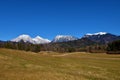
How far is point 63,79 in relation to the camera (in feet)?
93.4

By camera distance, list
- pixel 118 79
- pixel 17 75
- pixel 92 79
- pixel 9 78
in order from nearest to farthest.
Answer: pixel 9 78 → pixel 17 75 → pixel 92 79 → pixel 118 79

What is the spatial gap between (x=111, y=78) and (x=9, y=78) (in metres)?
14.7

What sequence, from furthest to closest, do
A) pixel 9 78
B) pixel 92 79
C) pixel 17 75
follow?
pixel 92 79 → pixel 17 75 → pixel 9 78

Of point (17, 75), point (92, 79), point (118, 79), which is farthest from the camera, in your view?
point (118, 79)

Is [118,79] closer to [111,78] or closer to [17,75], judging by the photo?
[111,78]

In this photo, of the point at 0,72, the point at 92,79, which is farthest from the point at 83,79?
the point at 0,72

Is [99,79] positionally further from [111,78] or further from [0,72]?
[0,72]

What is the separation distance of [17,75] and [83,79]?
8088 millimetres

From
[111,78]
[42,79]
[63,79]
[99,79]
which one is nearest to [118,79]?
[111,78]

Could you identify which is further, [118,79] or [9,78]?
[118,79]

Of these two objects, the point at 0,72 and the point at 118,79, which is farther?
the point at 118,79

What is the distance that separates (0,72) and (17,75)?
9.15 ft

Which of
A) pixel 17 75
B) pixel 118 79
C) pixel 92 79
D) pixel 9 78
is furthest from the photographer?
pixel 118 79

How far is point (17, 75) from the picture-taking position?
28656mm
